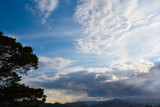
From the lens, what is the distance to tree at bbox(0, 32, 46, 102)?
2139cm

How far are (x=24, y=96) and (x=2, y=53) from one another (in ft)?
22.4

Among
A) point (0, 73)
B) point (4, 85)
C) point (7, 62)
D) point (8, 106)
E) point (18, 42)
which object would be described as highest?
point (18, 42)

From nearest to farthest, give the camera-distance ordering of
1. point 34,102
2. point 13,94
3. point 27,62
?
point 13,94 → point 27,62 → point 34,102

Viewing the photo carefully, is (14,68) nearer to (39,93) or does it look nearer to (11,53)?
(11,53)

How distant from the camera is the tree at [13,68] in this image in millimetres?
21391

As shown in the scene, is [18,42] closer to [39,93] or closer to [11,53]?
[11,53]

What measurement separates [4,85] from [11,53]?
4.60 meters

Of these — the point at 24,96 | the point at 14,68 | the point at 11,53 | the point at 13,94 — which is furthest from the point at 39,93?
the point at 11,53

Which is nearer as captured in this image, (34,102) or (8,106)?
(8,106)

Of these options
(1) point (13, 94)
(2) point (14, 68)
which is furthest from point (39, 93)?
(2) point (14, 68)

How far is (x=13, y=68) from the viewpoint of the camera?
75.2 ft

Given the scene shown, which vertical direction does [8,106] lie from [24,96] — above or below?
below

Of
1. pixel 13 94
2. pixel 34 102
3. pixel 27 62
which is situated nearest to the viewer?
pixel 13 94

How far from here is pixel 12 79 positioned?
23.2m
